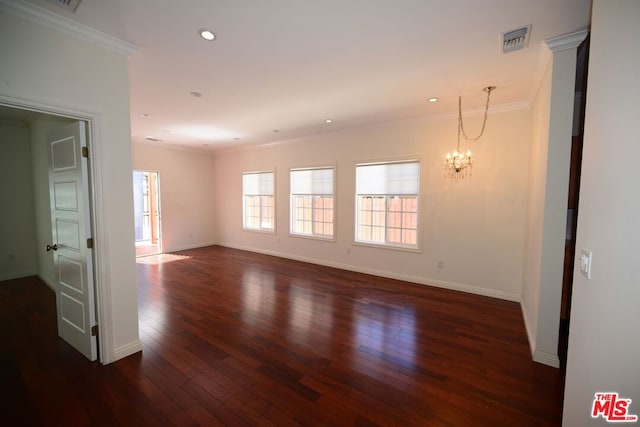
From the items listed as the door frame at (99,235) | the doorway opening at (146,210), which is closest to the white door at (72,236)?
the door frame at (99,235)

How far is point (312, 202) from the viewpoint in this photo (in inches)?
231

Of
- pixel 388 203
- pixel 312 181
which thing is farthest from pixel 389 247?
pixel 312 181

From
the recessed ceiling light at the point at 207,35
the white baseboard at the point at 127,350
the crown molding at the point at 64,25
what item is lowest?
the white baseboard at the point at 127,350

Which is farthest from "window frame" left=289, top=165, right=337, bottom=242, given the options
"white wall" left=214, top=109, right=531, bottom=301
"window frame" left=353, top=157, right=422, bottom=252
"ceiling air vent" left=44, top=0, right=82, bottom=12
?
"ceiling air vent" left=44, top=0, right=82, bottom=12

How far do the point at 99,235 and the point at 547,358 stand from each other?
13.5 ft

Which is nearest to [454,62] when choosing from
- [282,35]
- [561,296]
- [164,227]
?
[282,35]

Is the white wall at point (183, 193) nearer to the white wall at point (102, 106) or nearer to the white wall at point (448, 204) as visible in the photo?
the white wall at point (448, 204)

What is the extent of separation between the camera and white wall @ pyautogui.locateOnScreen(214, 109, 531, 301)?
146 inches

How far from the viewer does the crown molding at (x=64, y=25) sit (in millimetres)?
1728

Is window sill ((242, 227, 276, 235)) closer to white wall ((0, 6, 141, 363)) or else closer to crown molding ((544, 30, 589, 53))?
white wall ((0, 6, 141, 363))

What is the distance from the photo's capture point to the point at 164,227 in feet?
22.1

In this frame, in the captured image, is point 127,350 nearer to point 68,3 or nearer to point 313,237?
point 68,3

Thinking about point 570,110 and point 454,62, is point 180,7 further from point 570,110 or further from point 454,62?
point 570,110

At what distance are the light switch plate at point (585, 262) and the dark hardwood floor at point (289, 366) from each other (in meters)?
1.18
